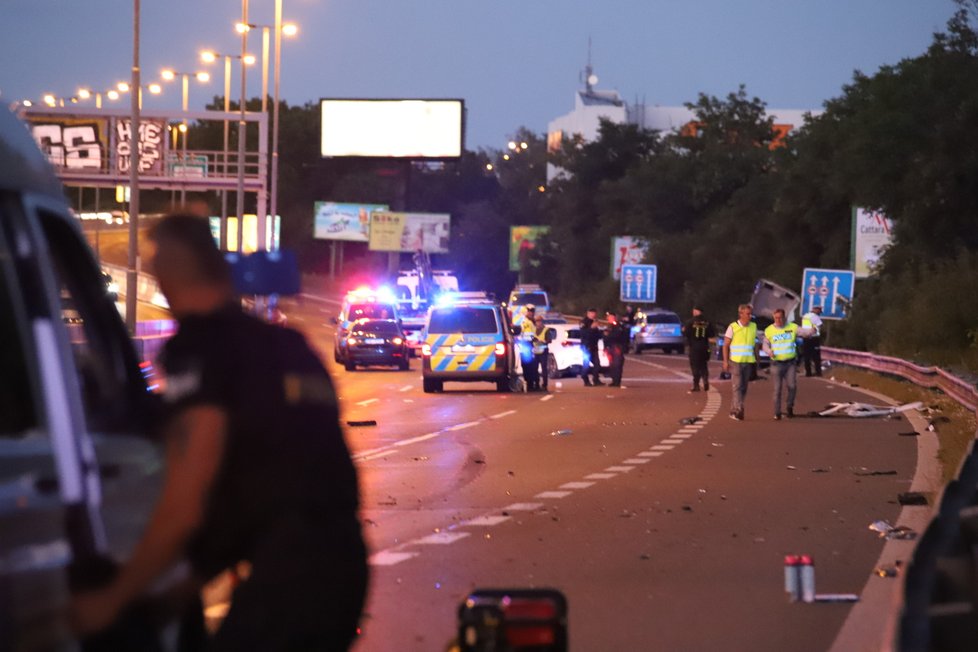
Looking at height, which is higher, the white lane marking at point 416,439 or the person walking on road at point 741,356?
the person walking on road at point 741,356

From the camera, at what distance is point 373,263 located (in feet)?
459

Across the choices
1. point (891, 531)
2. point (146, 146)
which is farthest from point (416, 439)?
point (146, 146)

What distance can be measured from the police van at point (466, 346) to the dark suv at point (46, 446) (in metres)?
32.6

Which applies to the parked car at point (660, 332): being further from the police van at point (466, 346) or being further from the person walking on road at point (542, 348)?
the police van at point (466, 346)

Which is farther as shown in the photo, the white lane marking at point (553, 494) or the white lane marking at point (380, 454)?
the white lane marking at point (380, 454)

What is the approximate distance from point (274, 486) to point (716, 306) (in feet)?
281

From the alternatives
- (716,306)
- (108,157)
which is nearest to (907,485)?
(108,157)

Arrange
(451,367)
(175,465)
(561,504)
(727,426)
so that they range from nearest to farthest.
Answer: (175,465) < (561,504) < (727,426) < (451,367)

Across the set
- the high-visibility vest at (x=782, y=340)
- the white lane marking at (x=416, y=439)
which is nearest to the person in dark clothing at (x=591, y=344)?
the high-visibility vest at (x=782, y=340)

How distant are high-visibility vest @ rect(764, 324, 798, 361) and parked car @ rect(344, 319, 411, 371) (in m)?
21.9

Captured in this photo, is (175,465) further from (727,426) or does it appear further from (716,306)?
(716,306)

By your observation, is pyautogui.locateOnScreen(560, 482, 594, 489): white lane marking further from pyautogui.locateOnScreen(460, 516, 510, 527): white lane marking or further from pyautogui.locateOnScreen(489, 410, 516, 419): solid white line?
pyautogui.locateOnScreen(489, 410, 516, 419): solid white line

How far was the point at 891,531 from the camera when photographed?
14164 millimetres

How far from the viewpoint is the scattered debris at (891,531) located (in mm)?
13953
